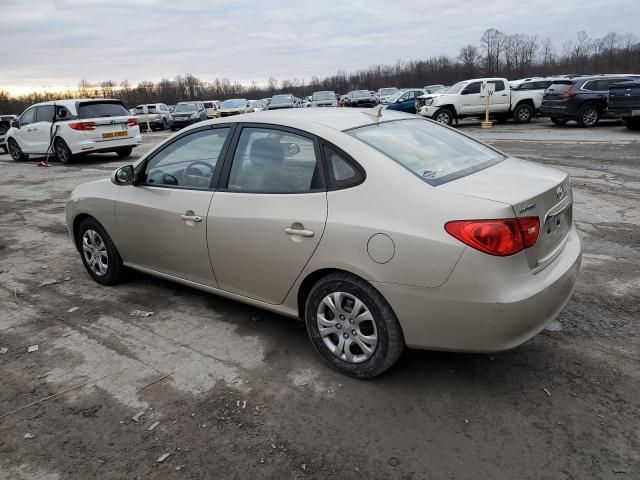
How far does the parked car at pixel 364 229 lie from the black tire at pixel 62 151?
11.8 metres

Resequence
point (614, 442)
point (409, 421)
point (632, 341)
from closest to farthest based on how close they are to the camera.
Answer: point (614, 442), point (409, 421), point (632, 341)

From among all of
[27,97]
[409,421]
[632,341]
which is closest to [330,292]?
[409,421]

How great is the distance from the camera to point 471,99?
2103 centimetres

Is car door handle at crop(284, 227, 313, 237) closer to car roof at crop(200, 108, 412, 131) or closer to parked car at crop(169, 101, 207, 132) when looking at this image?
car roof at crop(200, 108, 412, 131)

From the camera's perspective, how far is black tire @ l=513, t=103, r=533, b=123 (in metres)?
21.7

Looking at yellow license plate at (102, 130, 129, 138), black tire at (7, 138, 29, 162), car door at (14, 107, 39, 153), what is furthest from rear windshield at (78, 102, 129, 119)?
black tire at (7, 138, 29, 162)

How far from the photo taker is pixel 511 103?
21.5 metres

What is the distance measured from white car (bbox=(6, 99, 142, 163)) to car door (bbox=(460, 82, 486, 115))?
12.9 metres

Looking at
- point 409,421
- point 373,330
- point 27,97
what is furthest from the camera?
point 27,97

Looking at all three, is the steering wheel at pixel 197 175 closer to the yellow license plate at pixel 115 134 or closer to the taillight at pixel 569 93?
the yellow license plate at pixel 115 134

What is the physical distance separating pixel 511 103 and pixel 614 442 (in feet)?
69.5

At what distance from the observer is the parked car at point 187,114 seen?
96.6 feet

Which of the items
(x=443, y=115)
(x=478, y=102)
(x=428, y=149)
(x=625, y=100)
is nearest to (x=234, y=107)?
(x=443, y=115)

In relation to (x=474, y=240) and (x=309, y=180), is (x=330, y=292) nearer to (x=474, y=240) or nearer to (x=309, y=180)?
(x=309, y=180)
